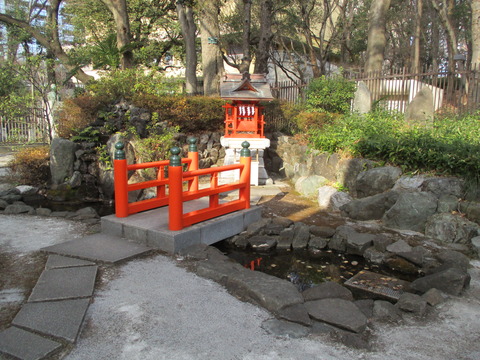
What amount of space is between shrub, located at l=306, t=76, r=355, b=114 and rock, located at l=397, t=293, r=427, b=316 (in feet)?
26.9

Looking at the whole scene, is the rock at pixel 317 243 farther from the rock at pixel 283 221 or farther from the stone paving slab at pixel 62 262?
the stone paving slab at pixel 62 262

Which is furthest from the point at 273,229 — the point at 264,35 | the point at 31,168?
the point at 264,35

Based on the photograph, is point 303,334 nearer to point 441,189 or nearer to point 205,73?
point 441,189

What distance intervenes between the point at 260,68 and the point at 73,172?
745 cm

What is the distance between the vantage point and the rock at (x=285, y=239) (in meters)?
6.05

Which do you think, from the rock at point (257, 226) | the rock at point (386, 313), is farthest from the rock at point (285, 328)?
the rock at point (257, 226)

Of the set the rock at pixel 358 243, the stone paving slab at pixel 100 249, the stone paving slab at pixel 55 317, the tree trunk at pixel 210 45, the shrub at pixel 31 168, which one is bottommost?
the rock at pixel 358 243

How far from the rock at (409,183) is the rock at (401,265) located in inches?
72.2

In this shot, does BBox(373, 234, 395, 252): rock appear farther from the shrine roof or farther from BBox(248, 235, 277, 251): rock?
the shrine roof

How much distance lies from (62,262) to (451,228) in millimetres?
5355

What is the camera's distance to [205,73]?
14484mm

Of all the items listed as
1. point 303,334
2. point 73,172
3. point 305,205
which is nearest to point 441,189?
point 305,205

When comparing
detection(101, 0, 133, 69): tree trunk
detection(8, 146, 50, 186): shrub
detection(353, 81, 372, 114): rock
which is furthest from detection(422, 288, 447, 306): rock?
detection(101, 0, 133, 69): tree trunk

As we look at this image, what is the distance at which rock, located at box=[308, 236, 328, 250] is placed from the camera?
5.96 meters
